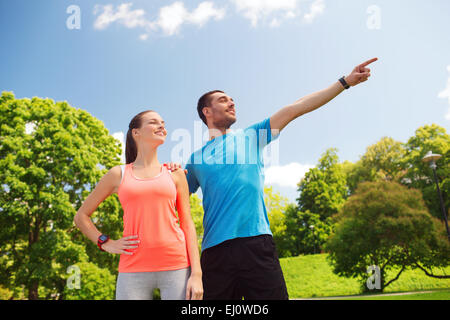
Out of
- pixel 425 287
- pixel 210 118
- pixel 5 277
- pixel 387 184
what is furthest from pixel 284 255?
pixel 210 118

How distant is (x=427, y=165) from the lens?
110 ft

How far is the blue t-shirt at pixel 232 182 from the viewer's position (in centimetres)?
296

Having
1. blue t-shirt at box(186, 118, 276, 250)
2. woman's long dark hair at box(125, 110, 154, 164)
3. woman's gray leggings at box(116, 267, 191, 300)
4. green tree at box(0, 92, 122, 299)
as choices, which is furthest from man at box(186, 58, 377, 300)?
green tree at box(0, 92, 122, 299)

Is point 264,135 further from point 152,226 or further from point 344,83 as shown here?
point 152,226

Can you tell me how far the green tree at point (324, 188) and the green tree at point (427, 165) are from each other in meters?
8.88

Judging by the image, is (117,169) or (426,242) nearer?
(117,169)

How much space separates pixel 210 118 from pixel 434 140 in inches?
1426

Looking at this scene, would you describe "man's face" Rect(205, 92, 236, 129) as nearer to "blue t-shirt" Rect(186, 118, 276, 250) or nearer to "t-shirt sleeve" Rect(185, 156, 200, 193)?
"blue t-shirt" Rect(186, 118, 276, 250)

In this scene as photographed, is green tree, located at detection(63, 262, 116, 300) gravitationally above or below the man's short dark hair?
below

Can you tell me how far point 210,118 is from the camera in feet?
11.9

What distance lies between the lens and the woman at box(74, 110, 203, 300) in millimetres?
2469

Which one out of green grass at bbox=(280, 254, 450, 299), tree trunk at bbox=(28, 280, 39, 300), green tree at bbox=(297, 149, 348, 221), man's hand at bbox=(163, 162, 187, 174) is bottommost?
green grass at bbox=(280, 254, 450, 299)

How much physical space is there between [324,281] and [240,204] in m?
29.4
